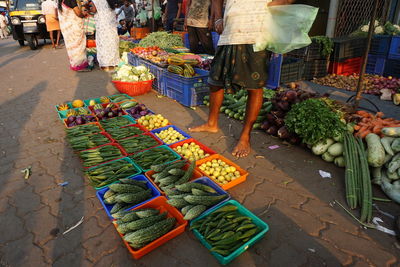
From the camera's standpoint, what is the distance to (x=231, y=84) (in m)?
3.35

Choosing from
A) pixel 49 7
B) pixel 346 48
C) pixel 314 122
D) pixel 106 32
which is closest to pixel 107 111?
pixel 314 122

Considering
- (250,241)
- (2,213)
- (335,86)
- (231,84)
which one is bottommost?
(2,213)

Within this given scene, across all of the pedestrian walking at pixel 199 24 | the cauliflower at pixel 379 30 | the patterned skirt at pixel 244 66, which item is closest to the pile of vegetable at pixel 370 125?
the patterned skirt at pixel 244 66

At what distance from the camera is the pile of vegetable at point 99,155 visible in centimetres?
301

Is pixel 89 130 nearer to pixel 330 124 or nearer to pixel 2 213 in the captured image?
pixel 2 213

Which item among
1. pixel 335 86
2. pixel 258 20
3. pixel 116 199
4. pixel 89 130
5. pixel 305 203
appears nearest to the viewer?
pixel 116 199

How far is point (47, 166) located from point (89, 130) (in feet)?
2.41

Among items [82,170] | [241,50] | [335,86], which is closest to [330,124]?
[241,50]

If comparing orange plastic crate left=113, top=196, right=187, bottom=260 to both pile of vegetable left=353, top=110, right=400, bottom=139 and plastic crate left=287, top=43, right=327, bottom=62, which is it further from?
plastic crate left=287, top=43, right=327, bottom=62

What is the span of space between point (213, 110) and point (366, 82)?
4869 millimetres

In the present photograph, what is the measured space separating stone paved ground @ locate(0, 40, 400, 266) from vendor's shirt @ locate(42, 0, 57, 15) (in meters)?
10.0

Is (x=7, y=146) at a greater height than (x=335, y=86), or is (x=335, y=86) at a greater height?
(x=335, y=86)

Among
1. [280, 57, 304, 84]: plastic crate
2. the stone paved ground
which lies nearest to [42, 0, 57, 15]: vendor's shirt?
the stone paved ground

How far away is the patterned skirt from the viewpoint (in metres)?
3.14
